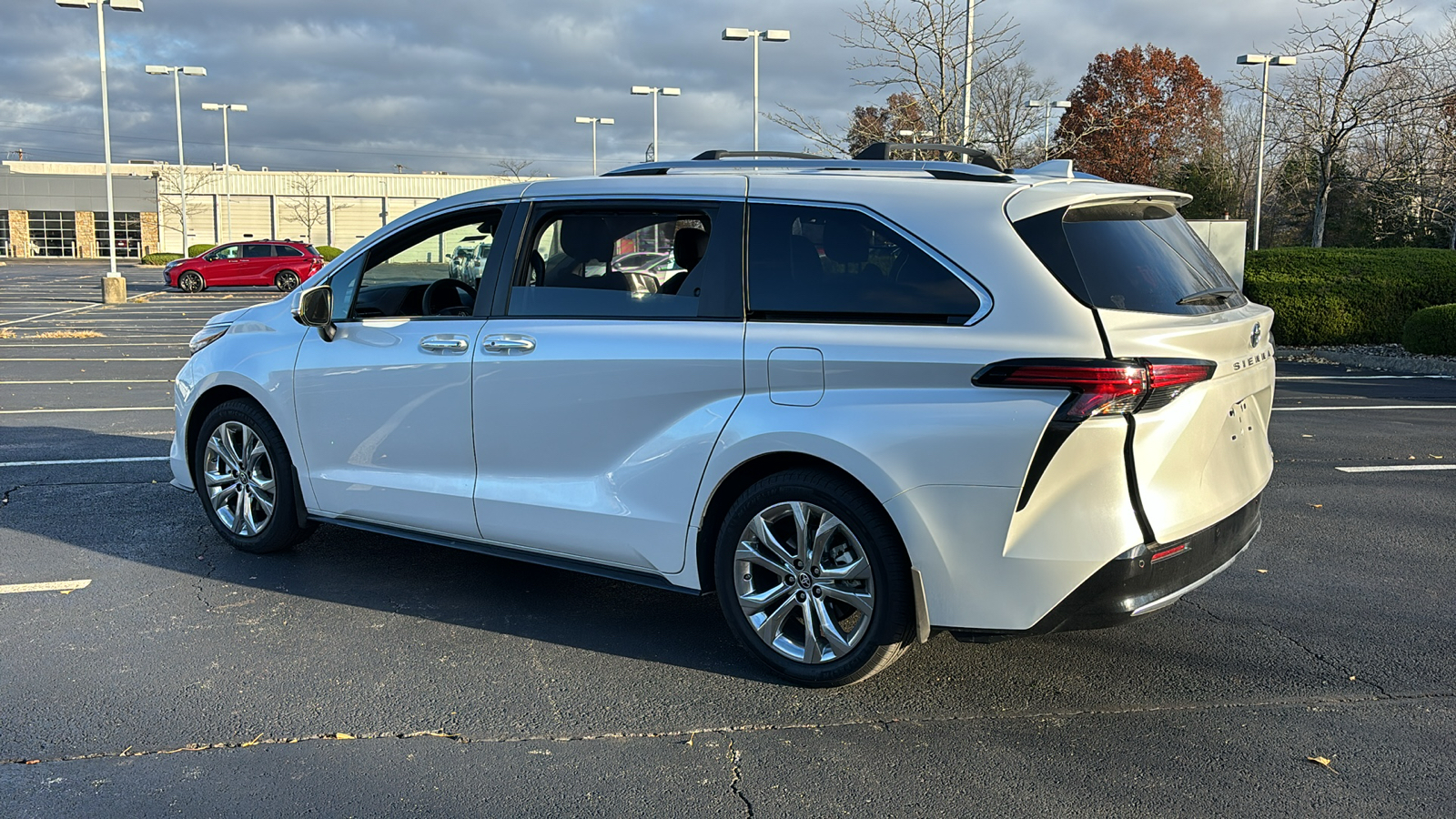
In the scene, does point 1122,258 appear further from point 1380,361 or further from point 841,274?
point 1380,361

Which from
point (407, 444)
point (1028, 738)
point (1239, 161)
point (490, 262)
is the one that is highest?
point (1239, 161)

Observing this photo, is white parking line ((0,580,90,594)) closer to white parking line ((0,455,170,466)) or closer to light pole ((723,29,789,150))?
white parking line ((0,455,170,466))

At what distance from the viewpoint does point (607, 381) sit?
4352mm

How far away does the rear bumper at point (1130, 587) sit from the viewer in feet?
11.8

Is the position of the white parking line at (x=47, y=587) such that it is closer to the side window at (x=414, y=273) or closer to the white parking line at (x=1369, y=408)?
the side window at (x=414, y=273)

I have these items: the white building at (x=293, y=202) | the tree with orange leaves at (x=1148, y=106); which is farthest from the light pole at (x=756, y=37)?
the white building at (x=293, y=202)

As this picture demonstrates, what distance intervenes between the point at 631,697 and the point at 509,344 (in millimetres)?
1466

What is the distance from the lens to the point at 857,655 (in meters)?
3.96

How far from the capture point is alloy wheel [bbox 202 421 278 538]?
223 inches

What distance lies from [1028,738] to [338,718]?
221cm

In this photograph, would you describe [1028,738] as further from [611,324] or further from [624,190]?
[624,190]

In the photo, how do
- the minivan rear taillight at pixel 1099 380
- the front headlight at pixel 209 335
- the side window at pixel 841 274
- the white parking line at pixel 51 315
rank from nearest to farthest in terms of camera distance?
the minivan rear taillight at pixel 1099 380
the side window at pixel 841 274
the front headlight at pixel 209 335
the white parking line at pixel 51 315

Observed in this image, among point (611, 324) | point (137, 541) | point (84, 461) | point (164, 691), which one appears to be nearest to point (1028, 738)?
point (611, 324)

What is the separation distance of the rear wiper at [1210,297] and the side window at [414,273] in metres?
2.86
